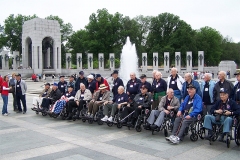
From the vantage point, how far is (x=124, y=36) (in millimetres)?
59156

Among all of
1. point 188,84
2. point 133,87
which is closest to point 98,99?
point 133,87

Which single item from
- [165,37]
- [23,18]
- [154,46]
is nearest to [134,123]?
[154,46]

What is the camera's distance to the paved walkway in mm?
5820

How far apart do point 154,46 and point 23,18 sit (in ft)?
101

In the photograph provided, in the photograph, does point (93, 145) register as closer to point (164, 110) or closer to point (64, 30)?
point (164, 110)

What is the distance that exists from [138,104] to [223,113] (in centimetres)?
255

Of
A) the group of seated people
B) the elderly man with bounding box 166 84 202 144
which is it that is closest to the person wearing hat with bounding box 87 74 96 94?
the group of seated people

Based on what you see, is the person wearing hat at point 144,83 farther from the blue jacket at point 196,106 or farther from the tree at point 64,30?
the tree at point 64,30

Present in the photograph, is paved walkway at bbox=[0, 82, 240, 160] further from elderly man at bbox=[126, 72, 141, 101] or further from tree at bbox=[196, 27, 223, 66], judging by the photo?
tree at bbox=[196, 27, 223, 66]

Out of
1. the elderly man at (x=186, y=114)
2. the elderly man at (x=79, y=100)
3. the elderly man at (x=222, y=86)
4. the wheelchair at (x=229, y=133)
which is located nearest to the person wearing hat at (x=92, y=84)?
the elderly man at (x=79, y=100)

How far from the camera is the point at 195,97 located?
7.08 m

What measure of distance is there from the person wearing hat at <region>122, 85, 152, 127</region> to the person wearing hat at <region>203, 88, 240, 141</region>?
2.06 meters

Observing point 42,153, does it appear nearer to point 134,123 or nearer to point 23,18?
point 134,123

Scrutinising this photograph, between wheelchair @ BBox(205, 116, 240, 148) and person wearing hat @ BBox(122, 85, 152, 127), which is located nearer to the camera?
wheelchair @ BBox(205, 116, 240, 148)
